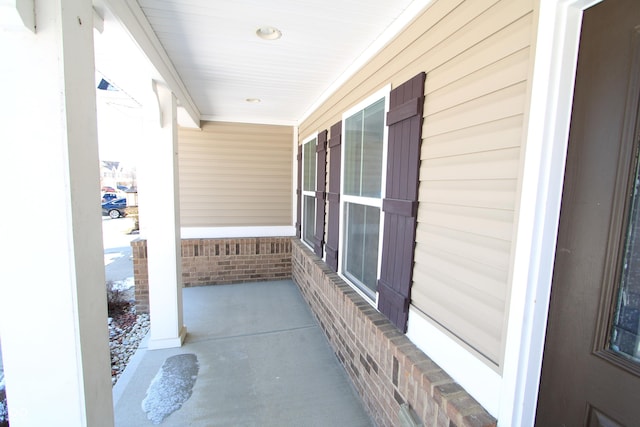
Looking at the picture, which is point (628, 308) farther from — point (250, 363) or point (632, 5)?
point (250, 363)

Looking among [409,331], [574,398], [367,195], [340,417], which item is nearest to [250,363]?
[340,417]

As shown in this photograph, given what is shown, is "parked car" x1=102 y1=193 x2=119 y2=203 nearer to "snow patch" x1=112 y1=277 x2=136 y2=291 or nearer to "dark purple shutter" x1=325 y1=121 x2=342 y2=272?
"snow patch" x1=112 y1=277 x2=136 y2=291

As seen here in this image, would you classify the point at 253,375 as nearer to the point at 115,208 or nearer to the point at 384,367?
the point at 384,367

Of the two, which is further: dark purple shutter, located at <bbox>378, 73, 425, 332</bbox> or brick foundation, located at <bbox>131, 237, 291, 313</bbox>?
brick foundation, located at <bbox>131, 237, 291, 313</bbox>

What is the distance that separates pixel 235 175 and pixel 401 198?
3.92 meters

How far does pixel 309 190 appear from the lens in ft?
14.2

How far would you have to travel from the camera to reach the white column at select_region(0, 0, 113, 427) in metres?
1.02

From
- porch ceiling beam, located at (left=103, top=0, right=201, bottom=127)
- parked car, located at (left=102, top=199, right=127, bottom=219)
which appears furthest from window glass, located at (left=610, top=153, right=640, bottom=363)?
parked car, located at (left=102, top=199, right=127, bottom=219)

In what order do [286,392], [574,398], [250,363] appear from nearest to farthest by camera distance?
[574,398]
[286,392]
[250,363]

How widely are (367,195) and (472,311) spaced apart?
1298mm

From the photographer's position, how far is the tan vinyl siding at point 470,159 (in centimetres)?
110

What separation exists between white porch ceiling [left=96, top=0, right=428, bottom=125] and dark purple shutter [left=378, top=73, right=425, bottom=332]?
555 millimetres

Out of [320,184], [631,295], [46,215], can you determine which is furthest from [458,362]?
[320,184]

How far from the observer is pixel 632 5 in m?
0.82
